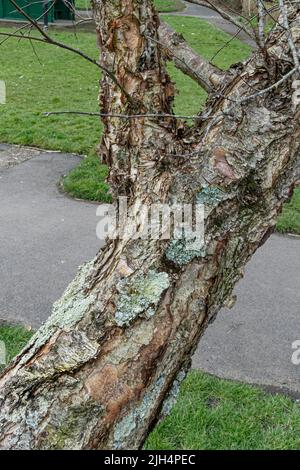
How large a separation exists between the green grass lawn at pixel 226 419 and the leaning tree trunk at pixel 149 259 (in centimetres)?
179

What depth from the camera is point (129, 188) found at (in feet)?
5.63

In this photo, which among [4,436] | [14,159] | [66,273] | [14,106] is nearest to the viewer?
[4,436]

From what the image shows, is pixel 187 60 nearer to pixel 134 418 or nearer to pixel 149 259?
pixel 149 259

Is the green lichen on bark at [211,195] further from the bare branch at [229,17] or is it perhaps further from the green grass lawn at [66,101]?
the green grass lawn at [66,101]

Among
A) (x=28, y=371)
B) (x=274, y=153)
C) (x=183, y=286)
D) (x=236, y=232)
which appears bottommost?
(x=28, y=371)

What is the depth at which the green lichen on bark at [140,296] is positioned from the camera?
1519mm

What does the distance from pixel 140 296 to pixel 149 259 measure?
11cm

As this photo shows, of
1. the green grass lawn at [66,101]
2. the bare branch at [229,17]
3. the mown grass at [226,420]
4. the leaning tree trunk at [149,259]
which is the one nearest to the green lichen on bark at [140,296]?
the leaning tree trunk at [149,259]

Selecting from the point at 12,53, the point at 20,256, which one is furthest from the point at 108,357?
the point at 12,53

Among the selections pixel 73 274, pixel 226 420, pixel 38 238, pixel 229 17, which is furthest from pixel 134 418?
pixel 38 238

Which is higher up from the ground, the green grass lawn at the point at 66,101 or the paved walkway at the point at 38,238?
the green grass lawn at the point at 66,101

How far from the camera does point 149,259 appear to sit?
158 centimetres

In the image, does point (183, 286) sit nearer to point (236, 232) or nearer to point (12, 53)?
point (236, 232)

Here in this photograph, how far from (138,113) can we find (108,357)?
69cm
